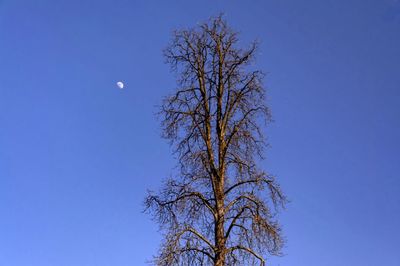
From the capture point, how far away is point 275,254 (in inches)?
587

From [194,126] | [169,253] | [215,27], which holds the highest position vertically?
[215,27]

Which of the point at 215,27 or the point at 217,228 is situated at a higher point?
the point at 215,27

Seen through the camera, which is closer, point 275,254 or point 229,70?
point 275,254

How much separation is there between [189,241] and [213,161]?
Answer: 2100mm

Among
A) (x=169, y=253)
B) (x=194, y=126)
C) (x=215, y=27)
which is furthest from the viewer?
(x=215, y=27)

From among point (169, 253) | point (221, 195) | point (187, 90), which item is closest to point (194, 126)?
point (187, 90)

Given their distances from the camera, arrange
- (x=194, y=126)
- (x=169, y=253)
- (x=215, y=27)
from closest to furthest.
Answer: (x=169, y=253), (x=194, y=126), (x=215, y=27)

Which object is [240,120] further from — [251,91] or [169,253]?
[169,253]

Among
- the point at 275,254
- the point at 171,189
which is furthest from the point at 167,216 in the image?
the point at 275,254

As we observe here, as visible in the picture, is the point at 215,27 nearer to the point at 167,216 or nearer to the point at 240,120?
the point at 240,120

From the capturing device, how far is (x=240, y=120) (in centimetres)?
1642

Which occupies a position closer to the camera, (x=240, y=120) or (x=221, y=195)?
(x=221, y=195)

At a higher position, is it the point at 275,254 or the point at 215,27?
the point at 215,27

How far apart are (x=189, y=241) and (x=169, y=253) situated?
55 centimetres
